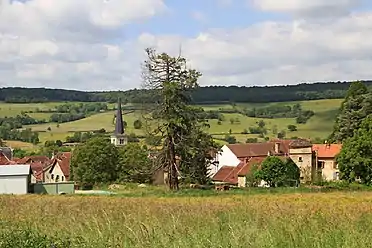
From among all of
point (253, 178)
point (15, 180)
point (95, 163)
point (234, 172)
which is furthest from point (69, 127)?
point (15, 180)

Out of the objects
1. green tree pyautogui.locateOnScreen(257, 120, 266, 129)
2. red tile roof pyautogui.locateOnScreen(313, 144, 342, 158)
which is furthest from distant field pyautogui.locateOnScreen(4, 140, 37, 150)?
red tile roof pyautogui.locateOnScreen(313, 144, 342, 158)

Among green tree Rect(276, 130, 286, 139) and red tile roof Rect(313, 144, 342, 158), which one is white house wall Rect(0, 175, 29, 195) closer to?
red tile roof Rect(313, 144, 342, 158)

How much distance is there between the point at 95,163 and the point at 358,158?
1309 inches

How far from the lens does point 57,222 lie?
1285 cm

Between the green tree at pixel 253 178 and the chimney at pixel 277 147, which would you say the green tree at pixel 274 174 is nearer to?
the green tree at pixel 253 178

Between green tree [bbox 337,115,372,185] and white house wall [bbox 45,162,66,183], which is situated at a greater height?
green tree [bbox 337,115,372,185]

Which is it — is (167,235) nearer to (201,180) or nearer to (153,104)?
(153,104)

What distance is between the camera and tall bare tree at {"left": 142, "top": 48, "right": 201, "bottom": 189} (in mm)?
50750

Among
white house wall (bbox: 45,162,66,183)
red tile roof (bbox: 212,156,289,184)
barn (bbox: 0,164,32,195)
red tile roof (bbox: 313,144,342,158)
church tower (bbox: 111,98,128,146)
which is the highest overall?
church tower (bbox: 111,98,128,146)

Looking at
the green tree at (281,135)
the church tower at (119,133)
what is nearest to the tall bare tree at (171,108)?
the church tower at (119,133)

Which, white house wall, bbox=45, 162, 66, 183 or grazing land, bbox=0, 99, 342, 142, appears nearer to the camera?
white house wall, bbox=45, 162, 66, 183

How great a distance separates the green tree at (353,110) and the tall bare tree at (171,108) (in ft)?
106

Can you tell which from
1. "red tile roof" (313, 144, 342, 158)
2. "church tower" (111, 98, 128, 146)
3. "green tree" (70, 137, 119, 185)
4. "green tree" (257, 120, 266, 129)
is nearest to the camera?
"green tree" (70, 137, 119, 185)

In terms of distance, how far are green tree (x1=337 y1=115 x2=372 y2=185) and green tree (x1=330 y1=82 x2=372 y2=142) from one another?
13.4 metres
